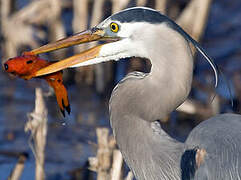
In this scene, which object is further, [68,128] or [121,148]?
[68,128]

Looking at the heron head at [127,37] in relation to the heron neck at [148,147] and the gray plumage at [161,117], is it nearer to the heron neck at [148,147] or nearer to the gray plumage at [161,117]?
the gray plumage at [161,117]

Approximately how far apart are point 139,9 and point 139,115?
20.4 inches

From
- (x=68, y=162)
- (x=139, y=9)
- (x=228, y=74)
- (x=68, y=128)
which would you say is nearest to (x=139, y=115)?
(x=139, y=9)

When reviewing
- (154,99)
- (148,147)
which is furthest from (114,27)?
(148,147)

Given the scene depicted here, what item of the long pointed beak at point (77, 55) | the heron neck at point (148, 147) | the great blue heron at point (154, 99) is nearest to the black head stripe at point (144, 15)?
the great blue heron at point (154, 99)

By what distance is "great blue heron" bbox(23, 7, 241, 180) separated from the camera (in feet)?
9.55

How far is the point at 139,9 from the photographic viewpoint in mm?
2912

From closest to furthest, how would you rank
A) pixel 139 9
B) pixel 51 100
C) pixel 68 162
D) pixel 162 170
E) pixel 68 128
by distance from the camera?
pixel 139 9
pixel 162 170
pixel 68 162
pixel 68 128
pixel 51 100

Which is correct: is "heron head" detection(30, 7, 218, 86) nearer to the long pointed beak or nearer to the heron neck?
the long pointed beak

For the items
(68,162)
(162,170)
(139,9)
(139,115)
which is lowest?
(68,162)

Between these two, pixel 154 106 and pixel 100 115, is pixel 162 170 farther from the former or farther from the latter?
pixel 100 115

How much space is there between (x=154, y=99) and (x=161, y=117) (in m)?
0.11

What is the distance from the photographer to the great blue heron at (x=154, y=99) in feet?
9.55

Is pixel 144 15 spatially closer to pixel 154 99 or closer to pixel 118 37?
pixel 118 37
